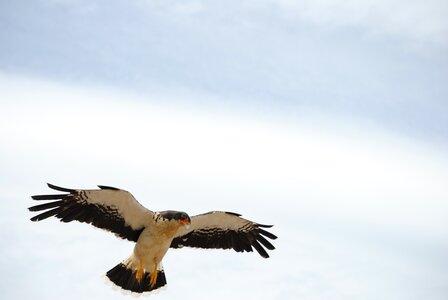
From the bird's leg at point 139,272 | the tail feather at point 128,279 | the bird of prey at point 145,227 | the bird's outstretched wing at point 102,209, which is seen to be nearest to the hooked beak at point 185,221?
the bird of prey at point 145,227

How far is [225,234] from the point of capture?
19547 mm

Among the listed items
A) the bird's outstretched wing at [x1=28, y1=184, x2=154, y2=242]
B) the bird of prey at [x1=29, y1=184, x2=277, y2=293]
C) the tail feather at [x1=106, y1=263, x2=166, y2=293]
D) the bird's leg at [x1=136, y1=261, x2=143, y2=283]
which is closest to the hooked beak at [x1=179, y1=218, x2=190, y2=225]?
the bird of prey at [x1=29, y1=184, x2=277, y2=293]

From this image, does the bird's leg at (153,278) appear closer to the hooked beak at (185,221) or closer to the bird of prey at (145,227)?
the bird of prey at (145,227)

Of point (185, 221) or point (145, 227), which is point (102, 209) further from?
point (185, 221)

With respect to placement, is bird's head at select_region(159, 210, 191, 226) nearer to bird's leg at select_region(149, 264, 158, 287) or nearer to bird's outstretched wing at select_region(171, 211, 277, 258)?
bird's outstretched wing at select_region(171, 211, 277, 258)

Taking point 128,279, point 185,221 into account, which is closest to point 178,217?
point 185,221

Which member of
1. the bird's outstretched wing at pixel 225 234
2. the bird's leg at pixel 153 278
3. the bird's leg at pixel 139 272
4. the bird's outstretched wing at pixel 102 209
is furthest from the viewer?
the bird's outstretched wing at pixel 225 234

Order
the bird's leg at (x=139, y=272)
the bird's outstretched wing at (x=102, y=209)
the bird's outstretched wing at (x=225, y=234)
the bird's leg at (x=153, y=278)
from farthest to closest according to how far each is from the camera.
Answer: the bird's outstretched wing at (x=225, y=234) < the bird's leg at (x=153, y=278) < the bird's leg at (x=139, y=272) < the bird's outstretched wing at (x=102, y=209)

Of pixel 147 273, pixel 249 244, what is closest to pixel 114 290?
pixel 147 273

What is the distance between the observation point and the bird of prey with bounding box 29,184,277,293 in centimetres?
1731

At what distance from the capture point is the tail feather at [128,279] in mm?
18641

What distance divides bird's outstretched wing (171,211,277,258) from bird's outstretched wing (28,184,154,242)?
55.5 inches

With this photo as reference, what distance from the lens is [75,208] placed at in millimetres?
17328

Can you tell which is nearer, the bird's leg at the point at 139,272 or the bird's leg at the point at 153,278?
the bird's leg at the point at 139,272
